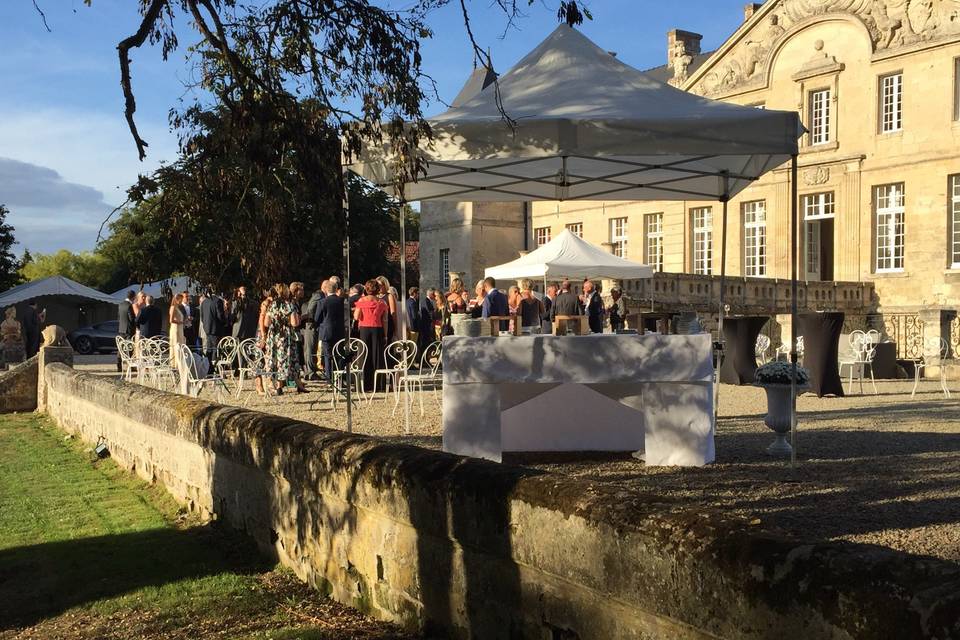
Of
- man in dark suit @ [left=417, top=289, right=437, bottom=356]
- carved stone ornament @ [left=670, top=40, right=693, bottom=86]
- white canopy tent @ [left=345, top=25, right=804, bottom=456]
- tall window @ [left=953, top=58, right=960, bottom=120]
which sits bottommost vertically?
man in dark suit @ [left=417, top=289, right=437, bottom=356]

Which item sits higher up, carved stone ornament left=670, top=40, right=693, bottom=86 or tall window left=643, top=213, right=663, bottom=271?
carved stone ornament left=670, top=40, right=693, bottom=86

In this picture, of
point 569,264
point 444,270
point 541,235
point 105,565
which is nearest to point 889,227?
point 541,235

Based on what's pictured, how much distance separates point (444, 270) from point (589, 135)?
34.2 metres

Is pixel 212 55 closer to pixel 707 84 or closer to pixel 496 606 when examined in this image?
pixel 496 606

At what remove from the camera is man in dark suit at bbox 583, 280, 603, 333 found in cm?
1847

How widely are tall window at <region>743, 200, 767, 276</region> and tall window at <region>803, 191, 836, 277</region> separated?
1312 mm

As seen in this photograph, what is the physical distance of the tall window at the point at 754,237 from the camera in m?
31.0

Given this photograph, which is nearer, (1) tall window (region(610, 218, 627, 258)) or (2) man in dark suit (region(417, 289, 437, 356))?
(2) man in dark suit (region(417, 289, 437, 356))

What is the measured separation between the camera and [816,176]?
1156 inches

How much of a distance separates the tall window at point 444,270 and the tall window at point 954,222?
2024 centimetres

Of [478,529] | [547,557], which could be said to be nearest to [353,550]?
[478,529]

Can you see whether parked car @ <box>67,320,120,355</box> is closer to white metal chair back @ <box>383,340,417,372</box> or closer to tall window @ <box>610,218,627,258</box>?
tall window @ <box>610,218,627,258</box>

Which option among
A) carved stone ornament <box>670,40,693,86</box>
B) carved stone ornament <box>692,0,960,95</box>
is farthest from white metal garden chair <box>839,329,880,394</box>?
carved stone ornament <box>670,40,693,86</box>

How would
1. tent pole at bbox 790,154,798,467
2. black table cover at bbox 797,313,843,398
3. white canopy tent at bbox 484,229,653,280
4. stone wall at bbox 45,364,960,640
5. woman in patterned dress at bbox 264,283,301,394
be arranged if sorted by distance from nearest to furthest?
stone wall at bbox 45,364,960,640
tent pole at bbox 790,154,798,467
woman in patterned dress at bbox 264,283,301,394
black table cover at bbox 797,313,843,398
white canopy tent at bbox 484,229,653,280
